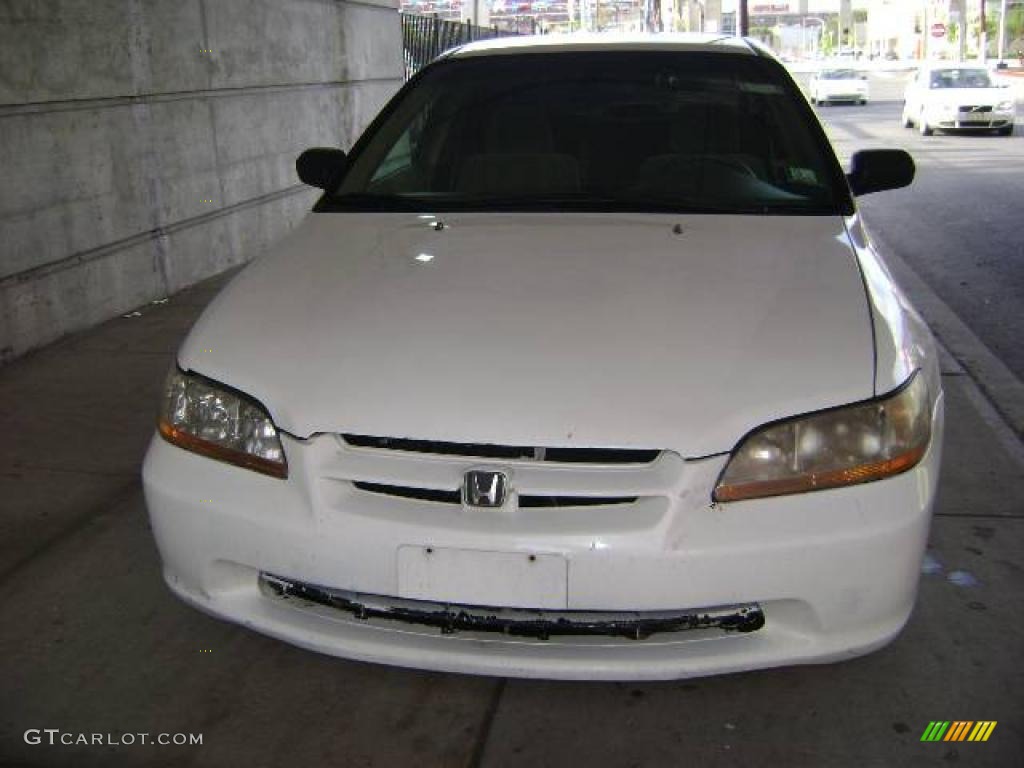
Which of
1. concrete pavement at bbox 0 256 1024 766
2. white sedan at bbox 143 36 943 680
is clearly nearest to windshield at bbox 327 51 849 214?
white sedan at bbox 143 36 943 680

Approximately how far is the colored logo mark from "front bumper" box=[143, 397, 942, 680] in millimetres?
272

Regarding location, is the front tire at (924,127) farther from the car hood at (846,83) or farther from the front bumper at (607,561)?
the front bumper at (607,561)

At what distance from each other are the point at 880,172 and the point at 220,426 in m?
2.54

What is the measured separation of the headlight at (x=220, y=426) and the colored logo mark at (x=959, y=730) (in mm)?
1588

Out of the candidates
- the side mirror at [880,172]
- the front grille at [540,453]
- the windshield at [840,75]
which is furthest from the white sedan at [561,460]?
the windshield at [840,75]

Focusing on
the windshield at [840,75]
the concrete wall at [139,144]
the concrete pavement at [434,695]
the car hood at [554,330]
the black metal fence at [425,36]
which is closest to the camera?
the car hood at [554,330]

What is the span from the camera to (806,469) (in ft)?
7.91

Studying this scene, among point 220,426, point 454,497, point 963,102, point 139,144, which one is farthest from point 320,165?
point 963,102

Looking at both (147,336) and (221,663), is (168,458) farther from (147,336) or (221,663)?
(147,336)

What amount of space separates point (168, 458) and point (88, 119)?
4.41 m

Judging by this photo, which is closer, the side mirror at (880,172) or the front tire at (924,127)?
the side mirror at (880,172)

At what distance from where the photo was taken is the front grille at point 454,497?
7.72 ft

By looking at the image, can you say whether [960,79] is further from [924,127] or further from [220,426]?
[220,426]

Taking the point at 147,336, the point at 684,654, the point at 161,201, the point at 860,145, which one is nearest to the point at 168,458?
the point at 684,654
